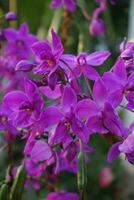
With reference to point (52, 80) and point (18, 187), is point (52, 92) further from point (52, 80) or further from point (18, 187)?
point (18, 187)

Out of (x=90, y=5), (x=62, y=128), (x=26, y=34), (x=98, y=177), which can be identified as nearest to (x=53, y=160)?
(x=62, y=128)

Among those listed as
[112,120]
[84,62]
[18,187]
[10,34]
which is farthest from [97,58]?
[10,34]

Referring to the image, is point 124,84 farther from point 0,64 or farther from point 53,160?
point 0,64

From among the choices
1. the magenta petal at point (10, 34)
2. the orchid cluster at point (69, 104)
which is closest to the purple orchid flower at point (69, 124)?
the orchid cluster at point (69, 104)

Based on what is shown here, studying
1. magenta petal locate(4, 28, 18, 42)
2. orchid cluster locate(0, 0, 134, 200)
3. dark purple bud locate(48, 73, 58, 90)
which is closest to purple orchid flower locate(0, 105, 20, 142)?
orchid cluster locate(0, 0, 134, 200)

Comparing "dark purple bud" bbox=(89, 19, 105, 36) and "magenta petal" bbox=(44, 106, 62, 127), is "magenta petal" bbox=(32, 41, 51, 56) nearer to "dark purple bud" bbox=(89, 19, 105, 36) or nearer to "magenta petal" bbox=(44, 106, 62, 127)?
"magenta petal" bbox=(44, 106, 62, 127)

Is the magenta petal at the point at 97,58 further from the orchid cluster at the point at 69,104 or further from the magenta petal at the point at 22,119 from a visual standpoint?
the magenta petal at the point at 22,119
